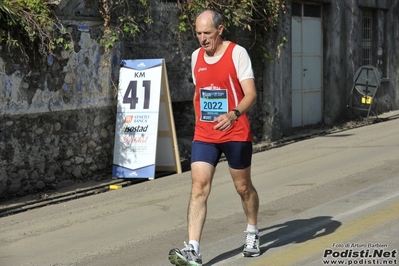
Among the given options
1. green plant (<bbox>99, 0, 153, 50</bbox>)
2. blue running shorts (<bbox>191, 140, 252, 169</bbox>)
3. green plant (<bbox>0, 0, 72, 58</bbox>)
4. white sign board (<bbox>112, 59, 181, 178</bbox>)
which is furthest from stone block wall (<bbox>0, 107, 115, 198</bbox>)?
blue running shorts (<bbox>191, 140, 252, 169</bbox>)

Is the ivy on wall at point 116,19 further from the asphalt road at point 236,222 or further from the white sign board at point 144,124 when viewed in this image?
the asphalt road at point 236,222

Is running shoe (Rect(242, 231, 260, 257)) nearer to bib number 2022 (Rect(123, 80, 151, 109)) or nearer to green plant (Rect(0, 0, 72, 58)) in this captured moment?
green plant (Rect(0, 0, 72, 58))

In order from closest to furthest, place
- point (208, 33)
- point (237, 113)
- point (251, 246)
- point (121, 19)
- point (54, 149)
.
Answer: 1. point (237, 113)
2. point (208, 33)
3. point (251, 246)
4. point (54, 149)
5. point (121, 19)

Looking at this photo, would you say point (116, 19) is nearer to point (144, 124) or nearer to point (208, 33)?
point (144, 124)

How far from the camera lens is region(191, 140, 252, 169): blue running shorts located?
693 centimetres

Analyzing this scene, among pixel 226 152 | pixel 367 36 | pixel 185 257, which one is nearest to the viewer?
pixel 185 257

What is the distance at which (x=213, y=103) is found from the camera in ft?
22.6

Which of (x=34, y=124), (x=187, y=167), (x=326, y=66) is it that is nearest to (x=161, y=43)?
(x=187, y=167)

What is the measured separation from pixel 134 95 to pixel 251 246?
19.0 feet

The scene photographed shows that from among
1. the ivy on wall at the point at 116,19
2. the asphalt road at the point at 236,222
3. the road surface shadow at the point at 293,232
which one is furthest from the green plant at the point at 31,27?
the road surface shadow at the point at 293,232

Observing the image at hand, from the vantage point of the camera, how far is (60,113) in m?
11.9

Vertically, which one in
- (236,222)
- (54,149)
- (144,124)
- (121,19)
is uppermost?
(121,19)

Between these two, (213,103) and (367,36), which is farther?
(367,36)

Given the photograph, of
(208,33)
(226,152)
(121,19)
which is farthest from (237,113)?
(121,19)
